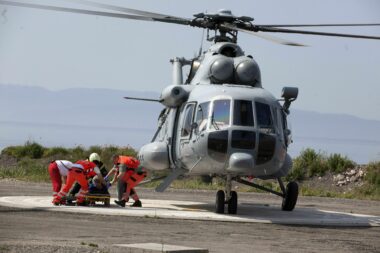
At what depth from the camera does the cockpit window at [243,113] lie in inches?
974

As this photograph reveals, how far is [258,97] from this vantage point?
25281mm

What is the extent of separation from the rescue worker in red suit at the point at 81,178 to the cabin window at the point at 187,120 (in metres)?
2.31

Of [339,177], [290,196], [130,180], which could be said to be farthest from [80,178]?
[339,177]

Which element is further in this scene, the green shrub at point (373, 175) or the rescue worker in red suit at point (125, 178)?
the green shrub at point (373, 175)

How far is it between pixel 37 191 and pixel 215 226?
12.2 metres

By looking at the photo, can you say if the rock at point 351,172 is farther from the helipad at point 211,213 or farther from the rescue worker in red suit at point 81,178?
the rescue worker in red suit at point 81,178

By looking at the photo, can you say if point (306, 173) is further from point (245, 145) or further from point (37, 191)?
point (245, 145)

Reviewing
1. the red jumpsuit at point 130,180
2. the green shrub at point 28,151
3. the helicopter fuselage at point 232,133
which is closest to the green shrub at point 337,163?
the green shrub at point 28,151

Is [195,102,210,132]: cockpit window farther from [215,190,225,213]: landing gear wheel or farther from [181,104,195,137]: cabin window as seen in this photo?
[215,190,225,213]: landing gear wheel

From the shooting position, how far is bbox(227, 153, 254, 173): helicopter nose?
24047 mm

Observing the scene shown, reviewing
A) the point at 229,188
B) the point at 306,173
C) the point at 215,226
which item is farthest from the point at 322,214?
the point at 306,173

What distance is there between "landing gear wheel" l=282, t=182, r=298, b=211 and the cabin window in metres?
3.29

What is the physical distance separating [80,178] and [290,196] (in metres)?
5.58

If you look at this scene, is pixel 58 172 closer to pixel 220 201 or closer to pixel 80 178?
pixel 80 178
